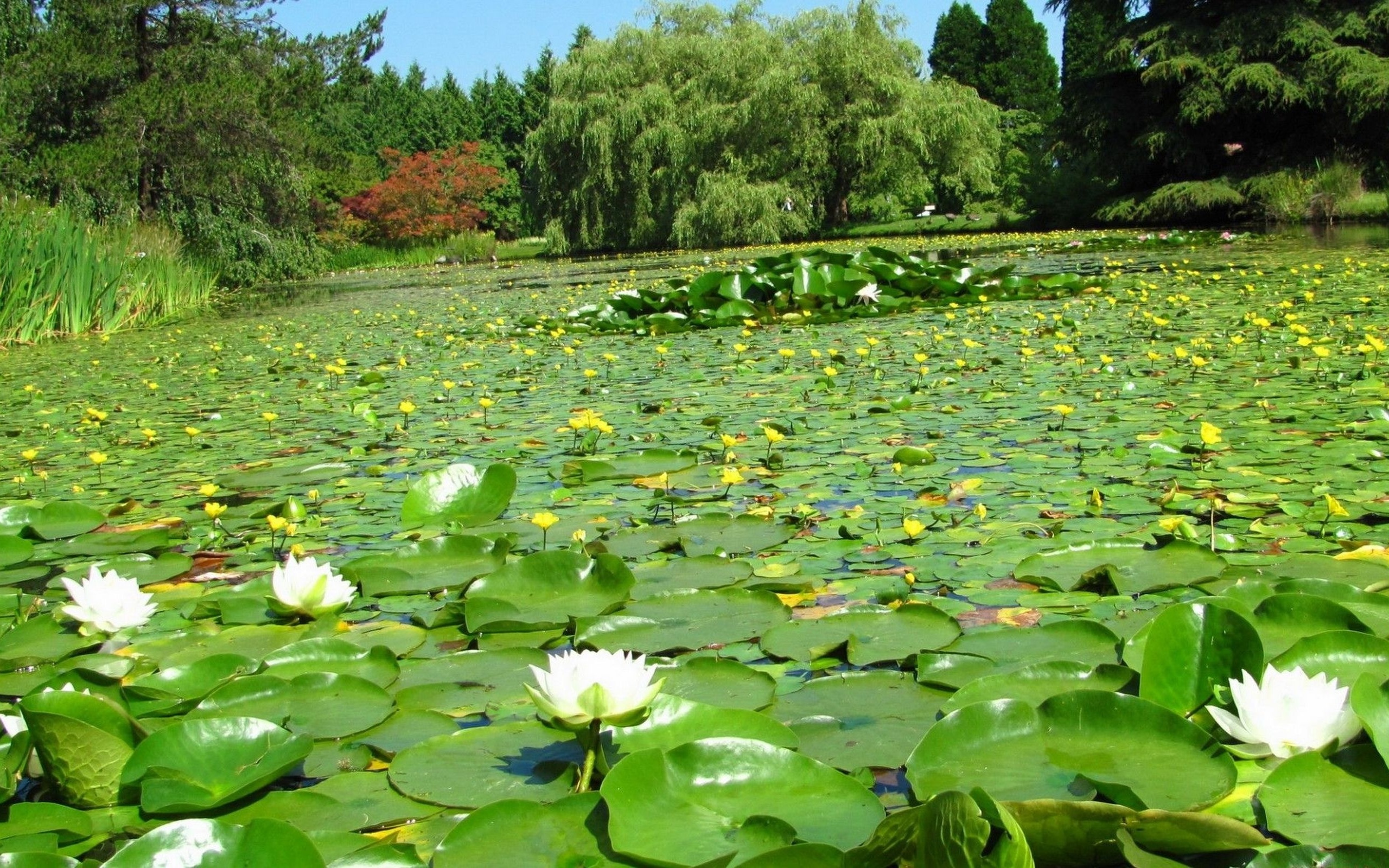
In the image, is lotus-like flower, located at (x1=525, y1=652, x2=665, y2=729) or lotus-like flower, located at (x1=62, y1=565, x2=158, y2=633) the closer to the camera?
lotus-like flower, located at (x1=525, y1=652, x2=665, y2=729)

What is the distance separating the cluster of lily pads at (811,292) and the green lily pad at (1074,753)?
221 inches

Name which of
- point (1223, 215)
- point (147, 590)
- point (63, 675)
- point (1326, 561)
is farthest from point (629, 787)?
point (1223, 215)

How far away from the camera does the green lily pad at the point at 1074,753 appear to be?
1.11 metres

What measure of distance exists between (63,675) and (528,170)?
2083 cm

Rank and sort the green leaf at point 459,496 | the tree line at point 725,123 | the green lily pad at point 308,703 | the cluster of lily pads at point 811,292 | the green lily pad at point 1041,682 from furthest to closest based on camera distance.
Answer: the tree line at point 725,123 < the cluster of lily pads at point 811,292 < the green leaf at point 459,496 < the green lily pad at point 308,703 < the green lily pad at point 1041,682

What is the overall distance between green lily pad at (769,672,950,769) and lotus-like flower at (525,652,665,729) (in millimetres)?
250

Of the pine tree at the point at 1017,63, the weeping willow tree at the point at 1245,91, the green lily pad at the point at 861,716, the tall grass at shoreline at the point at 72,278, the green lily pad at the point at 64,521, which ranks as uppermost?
the pine tree at the point at 1017,63

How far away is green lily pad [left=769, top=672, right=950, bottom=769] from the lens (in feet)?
4.17

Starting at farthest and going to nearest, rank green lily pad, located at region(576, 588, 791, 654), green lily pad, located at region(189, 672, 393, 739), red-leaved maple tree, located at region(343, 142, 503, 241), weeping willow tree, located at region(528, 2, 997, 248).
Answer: red-leaved maple tree, located at region(343, 142, 503, 241)
weeping willow tree, located at region(528, 2, 997, 248)
green lily pad, located at region(576, 588, 791, 654)
green lily pad, located at region(189, 672, 393, 739)

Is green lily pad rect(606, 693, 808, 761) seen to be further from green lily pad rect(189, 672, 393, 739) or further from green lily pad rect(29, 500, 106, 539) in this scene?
green lily pad rect(29, 500, 106, 539)

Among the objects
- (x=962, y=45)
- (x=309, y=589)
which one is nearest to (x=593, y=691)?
(x=309, y=589)

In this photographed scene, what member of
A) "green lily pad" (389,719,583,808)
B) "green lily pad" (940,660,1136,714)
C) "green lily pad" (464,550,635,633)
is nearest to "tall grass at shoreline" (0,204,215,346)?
"green lily pad" (464,550,635,633)

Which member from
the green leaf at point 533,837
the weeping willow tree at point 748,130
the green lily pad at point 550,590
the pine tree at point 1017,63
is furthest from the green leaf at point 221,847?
the pine tree at point 1017,63

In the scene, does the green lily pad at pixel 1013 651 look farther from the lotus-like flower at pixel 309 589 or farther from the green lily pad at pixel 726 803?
the lotus-like flower at pixel 309 589
